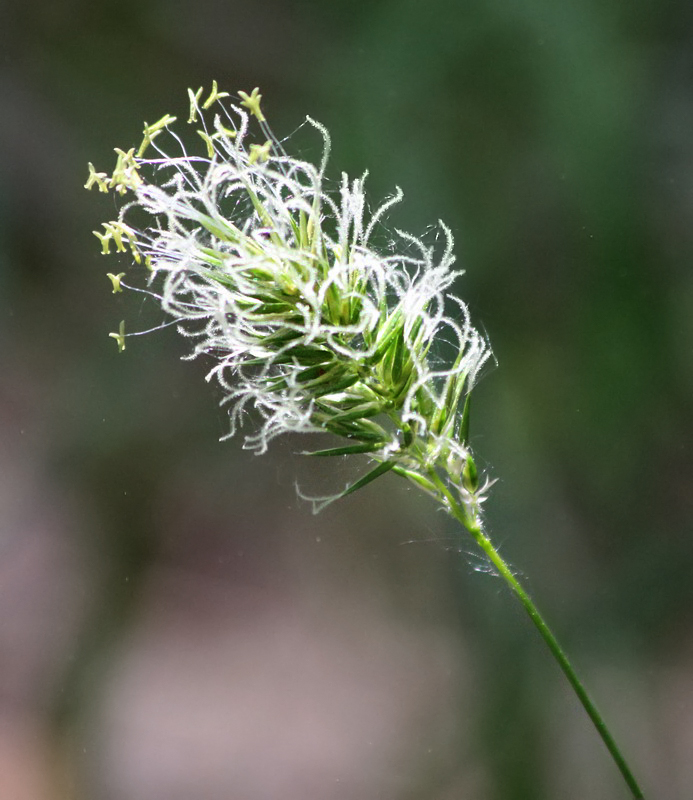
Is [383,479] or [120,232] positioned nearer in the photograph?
[120,232]

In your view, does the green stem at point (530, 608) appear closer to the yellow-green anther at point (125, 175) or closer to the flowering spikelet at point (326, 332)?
the flowering spikelet at point (326, 332)

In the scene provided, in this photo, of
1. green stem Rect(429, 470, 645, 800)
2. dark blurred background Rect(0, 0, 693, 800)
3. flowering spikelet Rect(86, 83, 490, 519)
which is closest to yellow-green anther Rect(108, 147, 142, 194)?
flowering spikelet Rect(86, 83, 490, 519)

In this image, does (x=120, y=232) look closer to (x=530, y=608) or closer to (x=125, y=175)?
(x=125, y=175)

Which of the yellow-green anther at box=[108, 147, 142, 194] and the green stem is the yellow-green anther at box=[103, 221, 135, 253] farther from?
the green stem

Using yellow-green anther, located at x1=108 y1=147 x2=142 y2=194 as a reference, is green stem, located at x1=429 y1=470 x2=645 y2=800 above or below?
below

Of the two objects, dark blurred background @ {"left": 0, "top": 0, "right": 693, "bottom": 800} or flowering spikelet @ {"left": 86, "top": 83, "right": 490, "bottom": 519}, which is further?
dark blurred background @ {"left": 0, "top": 0, "right": 693, "bottom": 800}

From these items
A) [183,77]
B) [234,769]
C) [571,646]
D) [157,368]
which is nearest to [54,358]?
[157,368]

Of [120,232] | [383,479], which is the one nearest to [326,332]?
[120,232]

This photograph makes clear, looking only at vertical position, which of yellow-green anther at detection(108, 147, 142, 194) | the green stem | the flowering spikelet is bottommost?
the green stem

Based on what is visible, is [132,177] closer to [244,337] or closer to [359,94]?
[244,337]
